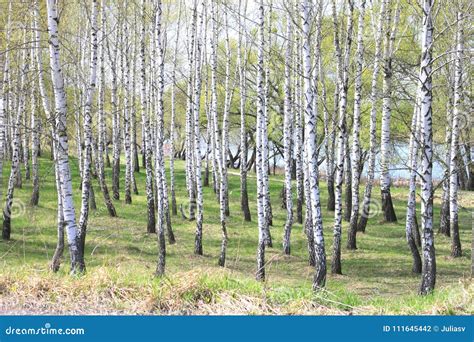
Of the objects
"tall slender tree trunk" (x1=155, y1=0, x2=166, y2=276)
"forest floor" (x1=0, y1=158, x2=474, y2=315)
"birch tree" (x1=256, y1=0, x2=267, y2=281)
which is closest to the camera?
"forest floor" (x1=0, y1=158, x2=474, y2=315)

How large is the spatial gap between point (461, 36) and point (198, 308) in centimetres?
1075

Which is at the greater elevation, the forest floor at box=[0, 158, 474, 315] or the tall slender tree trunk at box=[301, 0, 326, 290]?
the tall slender tree trunk at box=[301, 0, 326, 290]

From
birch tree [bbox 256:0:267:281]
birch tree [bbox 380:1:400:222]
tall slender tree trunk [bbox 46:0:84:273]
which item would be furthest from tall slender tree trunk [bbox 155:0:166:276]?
birch tree [bbox 380:1:400:222]

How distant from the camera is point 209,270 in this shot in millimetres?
6387

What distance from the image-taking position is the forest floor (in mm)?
5660

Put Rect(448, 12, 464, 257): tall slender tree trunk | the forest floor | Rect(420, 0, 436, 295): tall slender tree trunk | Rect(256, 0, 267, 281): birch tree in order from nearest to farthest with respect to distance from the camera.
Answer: the forest floor < Rect(420, 0, 436, 295): tall slender tree trunk < Rect(256, 0, 267, 281): birch tree < Rect(448, 12, 464, 257): tall slender tree trunk

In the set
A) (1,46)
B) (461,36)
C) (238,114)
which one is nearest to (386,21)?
(461,36)

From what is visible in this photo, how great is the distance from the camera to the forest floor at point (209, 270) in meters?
5.66

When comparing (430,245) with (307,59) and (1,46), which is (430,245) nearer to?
(307,59)

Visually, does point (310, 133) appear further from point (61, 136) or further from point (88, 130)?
point (88, 130)

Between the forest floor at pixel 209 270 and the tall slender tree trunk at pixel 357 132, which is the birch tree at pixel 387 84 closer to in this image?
the tall slender tree trunk at pixel 357 132

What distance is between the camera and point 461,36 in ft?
43.9

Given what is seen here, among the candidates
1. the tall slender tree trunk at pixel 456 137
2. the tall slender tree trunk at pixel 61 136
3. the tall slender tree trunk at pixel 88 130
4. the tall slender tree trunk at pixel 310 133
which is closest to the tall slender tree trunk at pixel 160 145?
the tall slender tree trunk at pixel 88 130

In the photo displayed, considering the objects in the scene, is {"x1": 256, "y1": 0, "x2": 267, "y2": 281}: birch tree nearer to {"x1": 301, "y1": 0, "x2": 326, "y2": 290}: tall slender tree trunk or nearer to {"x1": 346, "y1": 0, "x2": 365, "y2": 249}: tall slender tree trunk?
{"x1": 301, "y1": 0, "x2": 326, "y2": 290}: tall slender tree trunk
